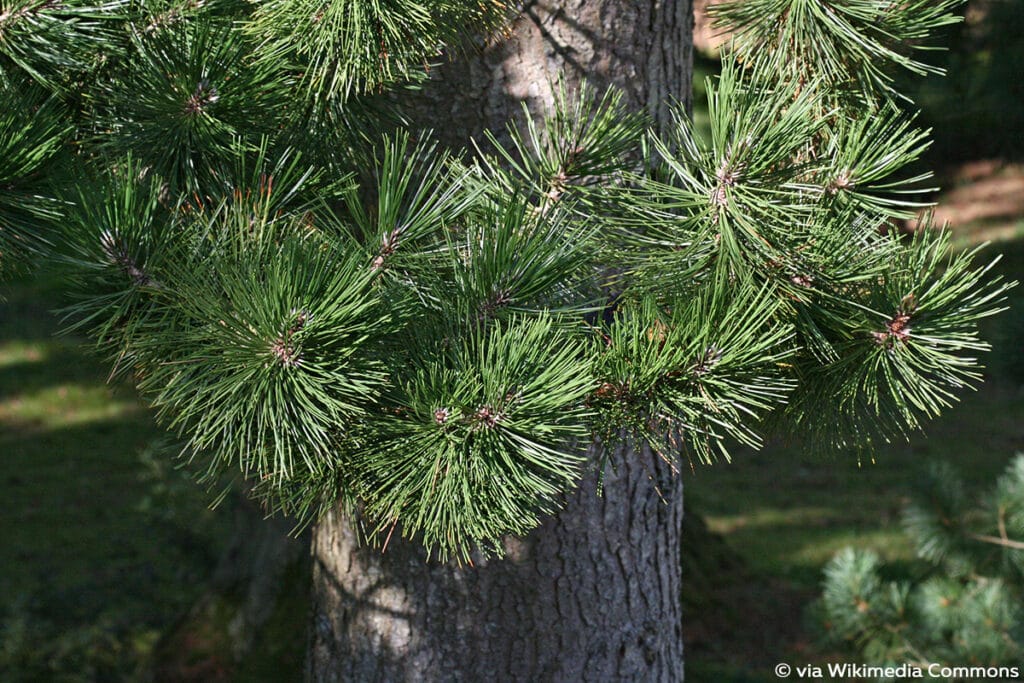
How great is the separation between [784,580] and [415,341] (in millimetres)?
5317

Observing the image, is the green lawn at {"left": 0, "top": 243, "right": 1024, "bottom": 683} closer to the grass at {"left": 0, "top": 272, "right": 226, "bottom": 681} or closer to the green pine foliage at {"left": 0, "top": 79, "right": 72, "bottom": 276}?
the grass at {"left": 0, "top": 272, "right": 226, "bottom": 681}

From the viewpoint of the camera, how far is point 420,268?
127 cm

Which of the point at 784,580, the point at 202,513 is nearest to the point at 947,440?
the point at 784,580

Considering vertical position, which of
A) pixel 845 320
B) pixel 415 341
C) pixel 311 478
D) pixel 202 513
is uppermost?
pixel 202 513

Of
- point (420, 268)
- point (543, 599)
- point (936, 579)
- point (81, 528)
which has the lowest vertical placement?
point (543, 599)

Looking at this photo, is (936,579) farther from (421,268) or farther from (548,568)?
(421,268)

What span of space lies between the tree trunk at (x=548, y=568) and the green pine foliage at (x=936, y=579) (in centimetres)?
196

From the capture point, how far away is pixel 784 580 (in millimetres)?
5984

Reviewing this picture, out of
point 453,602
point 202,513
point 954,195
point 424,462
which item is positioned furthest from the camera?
point 954,195

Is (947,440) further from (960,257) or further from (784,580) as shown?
(960,257)

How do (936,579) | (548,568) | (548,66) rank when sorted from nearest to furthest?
(548,66) < (548,568) < (936,579)

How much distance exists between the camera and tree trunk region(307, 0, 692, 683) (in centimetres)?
196

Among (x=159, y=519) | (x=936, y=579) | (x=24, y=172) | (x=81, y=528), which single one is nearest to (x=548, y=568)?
(x=24, y=172)

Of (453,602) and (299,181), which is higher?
(299,181)
